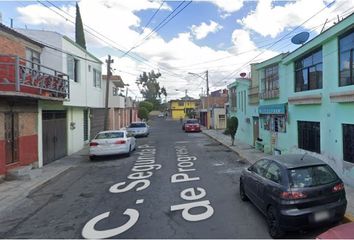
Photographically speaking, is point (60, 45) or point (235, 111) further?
point (235, 111)

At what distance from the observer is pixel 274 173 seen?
21.0 ft

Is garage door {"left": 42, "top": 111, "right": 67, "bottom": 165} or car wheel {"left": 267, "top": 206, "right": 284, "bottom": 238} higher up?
garage door {"left": 42, "top": 111, "right": 67, "bottom": 165}

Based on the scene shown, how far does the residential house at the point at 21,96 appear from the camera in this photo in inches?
414

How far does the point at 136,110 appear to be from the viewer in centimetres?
6138

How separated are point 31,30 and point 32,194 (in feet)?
31.0

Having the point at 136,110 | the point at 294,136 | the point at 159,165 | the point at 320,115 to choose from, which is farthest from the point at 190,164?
the point at 136,110

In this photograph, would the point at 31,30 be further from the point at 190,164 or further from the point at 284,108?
the point at 284,108

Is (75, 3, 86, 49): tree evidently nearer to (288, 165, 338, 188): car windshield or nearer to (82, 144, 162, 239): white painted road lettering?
(82, 144, 162, 239): white painted road lettering

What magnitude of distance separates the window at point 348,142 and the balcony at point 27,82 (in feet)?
34.5

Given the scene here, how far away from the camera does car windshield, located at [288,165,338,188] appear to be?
5.81m

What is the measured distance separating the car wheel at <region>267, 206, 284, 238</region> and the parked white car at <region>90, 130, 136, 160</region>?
10948mm

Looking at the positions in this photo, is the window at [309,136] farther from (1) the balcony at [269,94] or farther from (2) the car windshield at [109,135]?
(2) the car windshield at [109,135]

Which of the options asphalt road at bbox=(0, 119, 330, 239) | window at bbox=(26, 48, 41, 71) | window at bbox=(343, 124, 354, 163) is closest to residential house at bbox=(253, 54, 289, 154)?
asphalt road at bbox=(0, 119, 330, 239)

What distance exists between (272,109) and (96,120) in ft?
52.8
